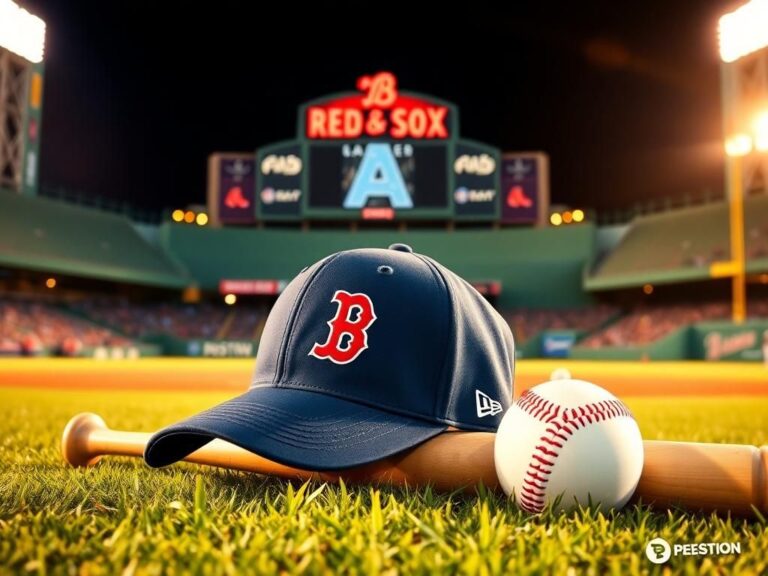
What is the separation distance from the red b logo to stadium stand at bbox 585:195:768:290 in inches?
900

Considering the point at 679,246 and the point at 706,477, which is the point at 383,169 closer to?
the point at 679,246

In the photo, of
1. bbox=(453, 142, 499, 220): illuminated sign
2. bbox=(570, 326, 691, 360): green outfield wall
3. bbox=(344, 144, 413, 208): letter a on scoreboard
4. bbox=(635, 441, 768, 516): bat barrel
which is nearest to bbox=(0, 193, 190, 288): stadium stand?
bbox=(344, 144, 413, 208): letter a on scoreboard

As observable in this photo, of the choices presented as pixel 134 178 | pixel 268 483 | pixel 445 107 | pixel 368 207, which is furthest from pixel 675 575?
pixel 134 178

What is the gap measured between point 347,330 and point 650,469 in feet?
3.09

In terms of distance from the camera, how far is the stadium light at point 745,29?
56.7ft

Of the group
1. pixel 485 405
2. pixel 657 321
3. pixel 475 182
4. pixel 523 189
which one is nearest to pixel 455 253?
pixel 475 182

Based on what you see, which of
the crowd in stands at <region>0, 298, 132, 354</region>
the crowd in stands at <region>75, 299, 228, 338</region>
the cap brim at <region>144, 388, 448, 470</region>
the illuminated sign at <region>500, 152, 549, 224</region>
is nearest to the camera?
the cap brim at <region>144, 388, 448, 470</region>

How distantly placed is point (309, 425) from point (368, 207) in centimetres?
2677

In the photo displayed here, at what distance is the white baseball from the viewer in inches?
64.6

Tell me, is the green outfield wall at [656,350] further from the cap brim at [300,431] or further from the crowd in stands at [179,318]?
the cap brim at [300,431]

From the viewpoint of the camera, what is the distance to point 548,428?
1647 millimetres

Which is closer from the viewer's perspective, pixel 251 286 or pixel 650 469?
pixel 650 469

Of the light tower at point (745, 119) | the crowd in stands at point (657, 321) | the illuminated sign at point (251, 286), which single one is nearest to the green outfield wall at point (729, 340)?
the crowd in stands at point (657, 321)

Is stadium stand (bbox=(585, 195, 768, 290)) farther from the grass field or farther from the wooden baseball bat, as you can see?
the grass field
